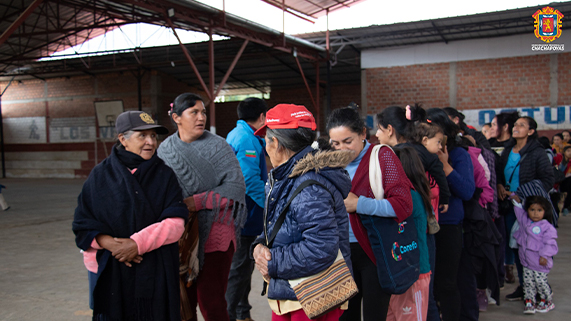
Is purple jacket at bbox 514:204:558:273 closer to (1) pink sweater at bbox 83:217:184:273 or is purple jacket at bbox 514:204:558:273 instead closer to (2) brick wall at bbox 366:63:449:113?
(1) pink sweater at bbox 83:217:184:273

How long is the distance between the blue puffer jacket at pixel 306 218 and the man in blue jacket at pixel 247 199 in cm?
149

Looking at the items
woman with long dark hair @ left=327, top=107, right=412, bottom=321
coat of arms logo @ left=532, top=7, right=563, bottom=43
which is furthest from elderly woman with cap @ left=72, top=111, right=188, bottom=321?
coat of arms logo @ left=532, top=7, right=563, bottom=43

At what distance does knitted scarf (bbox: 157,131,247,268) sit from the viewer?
2465 mm

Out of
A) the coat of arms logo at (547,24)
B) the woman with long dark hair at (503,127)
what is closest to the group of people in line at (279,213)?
the woman with long dark hair at (503,127)

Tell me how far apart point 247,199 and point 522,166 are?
263 centimetres

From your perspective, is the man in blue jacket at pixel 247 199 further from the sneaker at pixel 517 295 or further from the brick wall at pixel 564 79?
the brick wall at pixel 564 79

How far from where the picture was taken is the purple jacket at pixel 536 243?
3559 mm

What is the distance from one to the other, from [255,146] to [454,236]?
5.12ft

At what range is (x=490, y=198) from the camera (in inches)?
129

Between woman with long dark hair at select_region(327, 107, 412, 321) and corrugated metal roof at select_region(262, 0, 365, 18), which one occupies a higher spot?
corrugated metal roof at select_region(262, 0, 365, 18)

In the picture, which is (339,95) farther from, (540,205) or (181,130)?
(181,130)

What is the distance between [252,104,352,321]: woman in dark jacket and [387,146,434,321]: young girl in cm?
75

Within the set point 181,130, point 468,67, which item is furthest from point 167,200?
point 468,67

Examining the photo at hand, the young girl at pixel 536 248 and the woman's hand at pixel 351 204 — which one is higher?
the woman's hand at pixel 351 204
